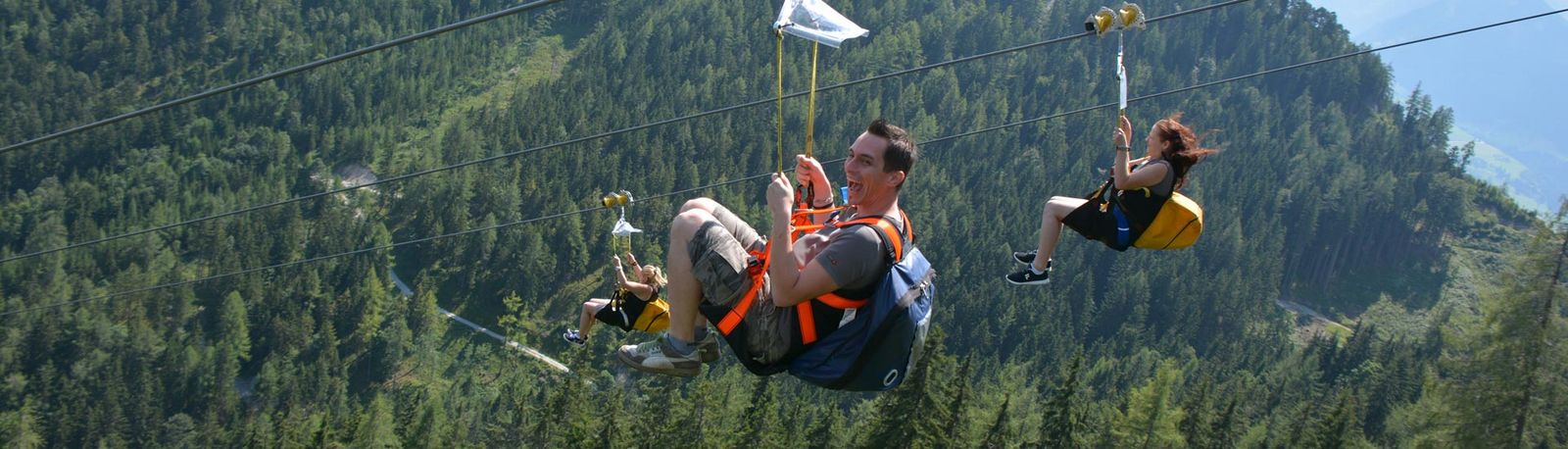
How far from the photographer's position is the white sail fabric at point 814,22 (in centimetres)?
742

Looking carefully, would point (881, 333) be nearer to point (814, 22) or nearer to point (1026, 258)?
point (814, 22)

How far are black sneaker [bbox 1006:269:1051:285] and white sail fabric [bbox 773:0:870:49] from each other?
220 cm

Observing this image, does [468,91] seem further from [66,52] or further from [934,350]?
[934,350]

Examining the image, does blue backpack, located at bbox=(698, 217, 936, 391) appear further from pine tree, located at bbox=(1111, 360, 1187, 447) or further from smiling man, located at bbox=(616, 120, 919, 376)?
pine tree, located at bbox=(1111, 360, 1187, 447)

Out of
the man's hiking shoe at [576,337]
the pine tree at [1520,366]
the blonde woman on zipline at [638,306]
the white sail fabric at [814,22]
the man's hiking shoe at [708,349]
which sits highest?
the white sail fabric at [814,22]

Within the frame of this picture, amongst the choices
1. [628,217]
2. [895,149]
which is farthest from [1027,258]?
[628,217]

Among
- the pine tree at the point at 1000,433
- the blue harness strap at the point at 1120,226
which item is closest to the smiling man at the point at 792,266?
the blue harness strap at the point at 1120,226

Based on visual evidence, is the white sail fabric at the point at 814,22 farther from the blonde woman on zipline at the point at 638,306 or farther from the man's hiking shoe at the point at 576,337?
the man's hiking shoe at the point at 576,337

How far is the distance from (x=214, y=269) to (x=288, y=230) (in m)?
6.20

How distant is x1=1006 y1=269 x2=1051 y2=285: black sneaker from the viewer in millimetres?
8708

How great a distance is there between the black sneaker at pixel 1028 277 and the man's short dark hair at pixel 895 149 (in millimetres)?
2100

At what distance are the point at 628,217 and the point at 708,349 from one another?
93.7 metres

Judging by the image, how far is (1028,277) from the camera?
29.0ft

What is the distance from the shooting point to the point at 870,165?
679 centimetres
